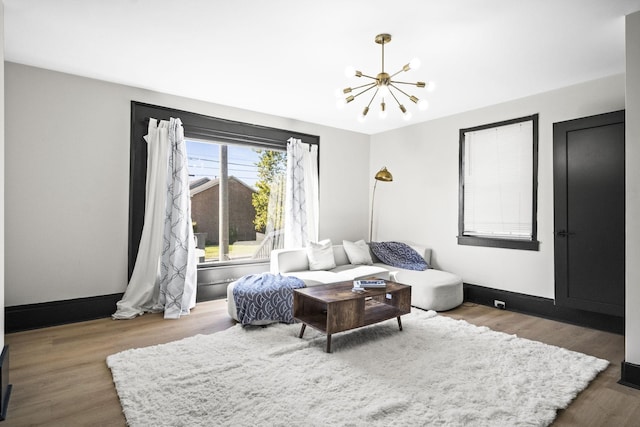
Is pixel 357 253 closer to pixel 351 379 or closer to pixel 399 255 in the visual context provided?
pixel 399 255

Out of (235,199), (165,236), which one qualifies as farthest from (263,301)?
(235,199)

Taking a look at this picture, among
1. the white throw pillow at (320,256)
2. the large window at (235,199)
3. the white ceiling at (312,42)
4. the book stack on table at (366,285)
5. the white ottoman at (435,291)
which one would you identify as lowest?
the white ottoman at (435,291)

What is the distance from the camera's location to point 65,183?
3.64 m

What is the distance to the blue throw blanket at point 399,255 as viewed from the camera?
5.05 m

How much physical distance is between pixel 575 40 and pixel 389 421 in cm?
326

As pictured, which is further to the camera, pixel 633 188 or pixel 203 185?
pixel 203 185

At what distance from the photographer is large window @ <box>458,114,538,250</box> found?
4.28 meters

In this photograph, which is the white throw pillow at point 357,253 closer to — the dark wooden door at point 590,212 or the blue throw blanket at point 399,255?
the blue throw blanket at point 399,255

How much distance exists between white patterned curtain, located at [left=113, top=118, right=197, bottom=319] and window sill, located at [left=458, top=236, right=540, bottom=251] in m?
3.64

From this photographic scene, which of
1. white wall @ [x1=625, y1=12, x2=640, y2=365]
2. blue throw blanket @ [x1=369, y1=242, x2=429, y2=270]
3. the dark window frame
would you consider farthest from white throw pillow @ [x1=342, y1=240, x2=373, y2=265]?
white wall @ [x1=625, y1=12, x2=640, y2=365]

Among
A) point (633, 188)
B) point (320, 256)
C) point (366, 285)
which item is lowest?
point (366, 285)

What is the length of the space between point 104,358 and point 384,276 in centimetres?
322

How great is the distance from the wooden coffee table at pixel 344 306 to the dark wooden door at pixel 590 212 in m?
1.75

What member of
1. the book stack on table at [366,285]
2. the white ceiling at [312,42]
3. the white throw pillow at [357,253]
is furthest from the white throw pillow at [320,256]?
the white ceiling at [312,42]
